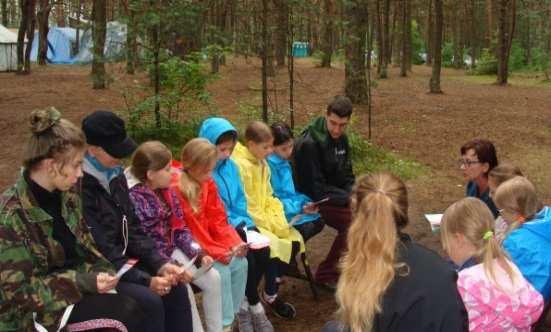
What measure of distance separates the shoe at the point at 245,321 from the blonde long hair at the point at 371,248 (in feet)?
5.41

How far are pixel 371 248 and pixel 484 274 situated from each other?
2.58 feet

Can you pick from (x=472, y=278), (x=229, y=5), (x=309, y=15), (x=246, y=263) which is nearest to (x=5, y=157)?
(x=229, y=5)

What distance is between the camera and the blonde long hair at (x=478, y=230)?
282 centimetres

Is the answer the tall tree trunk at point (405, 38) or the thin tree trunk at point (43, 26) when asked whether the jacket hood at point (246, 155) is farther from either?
the thin tree trunk at point (43, 26)

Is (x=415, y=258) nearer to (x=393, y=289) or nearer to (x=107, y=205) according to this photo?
(x=393, y=289)

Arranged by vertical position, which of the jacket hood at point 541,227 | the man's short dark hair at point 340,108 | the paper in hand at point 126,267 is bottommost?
the paper in hand at point 126,267

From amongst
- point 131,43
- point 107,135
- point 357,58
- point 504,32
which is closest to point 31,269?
point 107,135

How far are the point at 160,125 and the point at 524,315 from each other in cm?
627

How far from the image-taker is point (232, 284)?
12.6 feet

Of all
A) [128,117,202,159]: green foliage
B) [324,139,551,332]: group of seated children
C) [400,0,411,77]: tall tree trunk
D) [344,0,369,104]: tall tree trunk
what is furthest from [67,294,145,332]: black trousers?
[400,0,411,77]: tall tree trunk

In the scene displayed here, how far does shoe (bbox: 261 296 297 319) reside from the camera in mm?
4324

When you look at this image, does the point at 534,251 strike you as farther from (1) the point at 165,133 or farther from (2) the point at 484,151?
(1) the point at 165,133

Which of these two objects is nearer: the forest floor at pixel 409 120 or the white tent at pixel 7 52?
the forest floor at pixel 409 120

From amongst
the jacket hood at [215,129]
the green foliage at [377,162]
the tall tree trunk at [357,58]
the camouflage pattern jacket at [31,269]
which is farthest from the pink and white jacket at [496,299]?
the tall tree trunk at [357,58]
